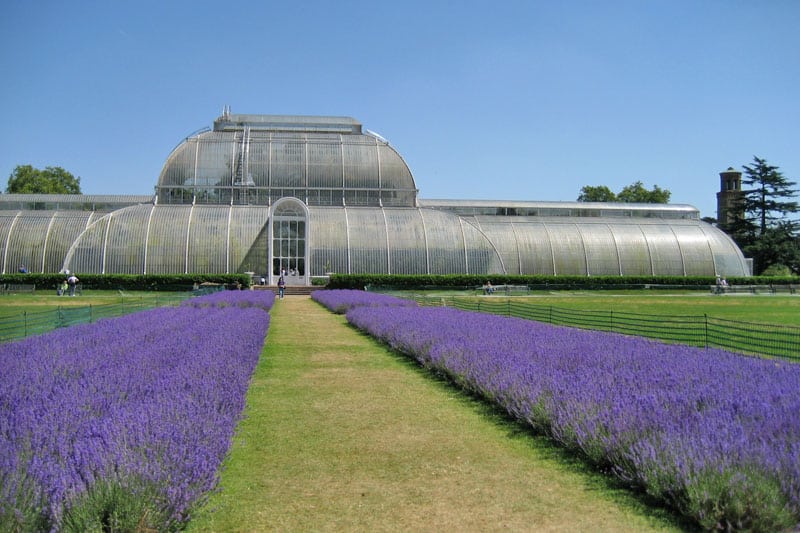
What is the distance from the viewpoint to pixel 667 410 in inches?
269

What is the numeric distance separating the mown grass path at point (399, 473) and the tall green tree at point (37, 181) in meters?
84.5

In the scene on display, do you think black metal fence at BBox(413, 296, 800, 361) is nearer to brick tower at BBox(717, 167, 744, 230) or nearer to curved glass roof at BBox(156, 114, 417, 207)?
curved glass roof at BBox(156, 114, 417, 207)

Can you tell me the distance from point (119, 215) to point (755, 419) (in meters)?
52.5

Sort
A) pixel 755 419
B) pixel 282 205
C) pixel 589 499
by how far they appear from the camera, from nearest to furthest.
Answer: pixel 589 499, pixel 755 419, pixel 282 205

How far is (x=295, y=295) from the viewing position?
4788 cm

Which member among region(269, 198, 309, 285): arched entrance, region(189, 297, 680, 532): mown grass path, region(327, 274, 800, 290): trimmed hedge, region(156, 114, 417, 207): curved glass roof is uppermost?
region(156, 114, 417, 207): curved glass roof

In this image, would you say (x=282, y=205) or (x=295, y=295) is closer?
(x=295, y=295)

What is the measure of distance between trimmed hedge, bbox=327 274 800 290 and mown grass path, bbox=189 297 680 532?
37362 mm

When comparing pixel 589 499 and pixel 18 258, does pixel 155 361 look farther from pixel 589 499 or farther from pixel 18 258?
pixel 18 258

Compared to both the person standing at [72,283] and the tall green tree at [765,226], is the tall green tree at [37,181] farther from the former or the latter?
the tall green tree at [765,226]

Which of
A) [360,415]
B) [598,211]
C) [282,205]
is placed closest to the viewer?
[360,415]

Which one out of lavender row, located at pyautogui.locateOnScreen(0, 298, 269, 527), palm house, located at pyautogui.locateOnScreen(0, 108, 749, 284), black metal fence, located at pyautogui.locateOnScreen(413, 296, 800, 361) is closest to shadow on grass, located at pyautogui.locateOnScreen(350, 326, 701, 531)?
lavender row, located at pyautogui.locateOnScreen(0, 298, 269, 527)

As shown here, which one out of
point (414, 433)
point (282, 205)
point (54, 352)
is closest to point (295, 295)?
point (282, 205)

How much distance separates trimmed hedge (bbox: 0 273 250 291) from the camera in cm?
4644
